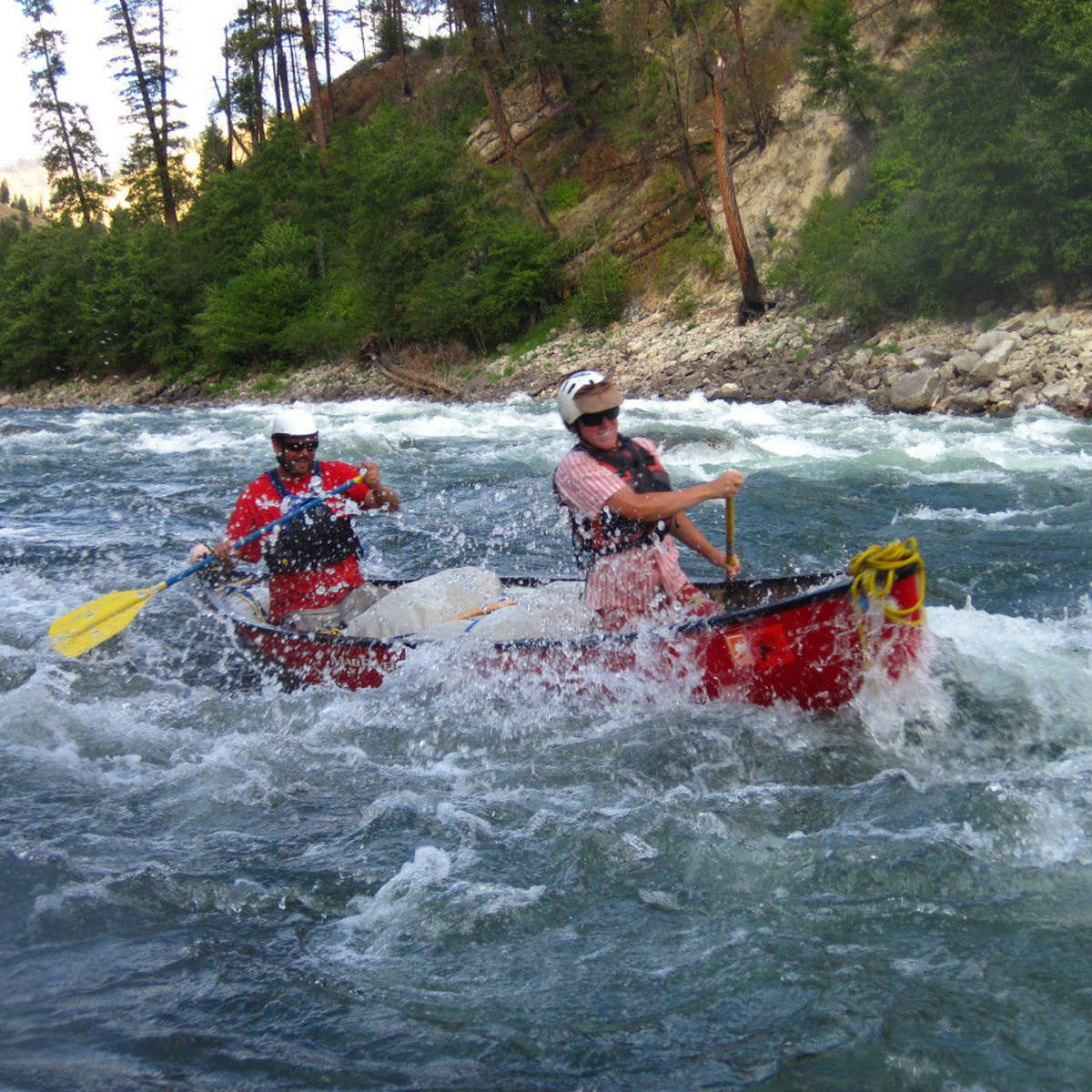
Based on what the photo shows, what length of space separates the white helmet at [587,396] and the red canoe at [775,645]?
106 centimetres

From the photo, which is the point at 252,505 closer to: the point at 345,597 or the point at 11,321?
the point at 345,597

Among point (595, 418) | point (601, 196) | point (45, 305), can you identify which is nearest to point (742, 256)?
point (601, 196)

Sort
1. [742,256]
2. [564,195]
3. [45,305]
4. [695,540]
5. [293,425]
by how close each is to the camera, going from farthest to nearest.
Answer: [45,305] → [564,195] → [742,256] → [293,425] → [695,540]

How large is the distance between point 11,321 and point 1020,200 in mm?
36332

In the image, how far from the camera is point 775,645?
4730 millimetres

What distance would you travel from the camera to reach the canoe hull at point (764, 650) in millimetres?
4523

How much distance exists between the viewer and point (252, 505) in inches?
235

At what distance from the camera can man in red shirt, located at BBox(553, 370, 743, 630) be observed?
475cm

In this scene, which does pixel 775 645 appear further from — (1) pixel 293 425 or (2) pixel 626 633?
(1) pixel 293 425

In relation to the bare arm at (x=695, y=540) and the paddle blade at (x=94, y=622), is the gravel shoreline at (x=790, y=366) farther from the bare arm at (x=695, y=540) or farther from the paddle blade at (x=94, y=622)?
the paddle blade at (x=94, y=622)

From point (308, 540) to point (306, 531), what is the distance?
7 centimetres

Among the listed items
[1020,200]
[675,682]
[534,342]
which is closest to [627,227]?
[534,342]

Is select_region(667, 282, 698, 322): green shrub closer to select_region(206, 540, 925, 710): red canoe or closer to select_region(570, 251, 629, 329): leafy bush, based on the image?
select_region(570, 251, 629, 329): leafy bush

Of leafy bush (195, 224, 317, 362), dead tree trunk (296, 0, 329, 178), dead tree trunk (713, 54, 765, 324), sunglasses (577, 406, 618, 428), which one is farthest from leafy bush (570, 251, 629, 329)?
sunglasses (577, 406, 618, 428)
